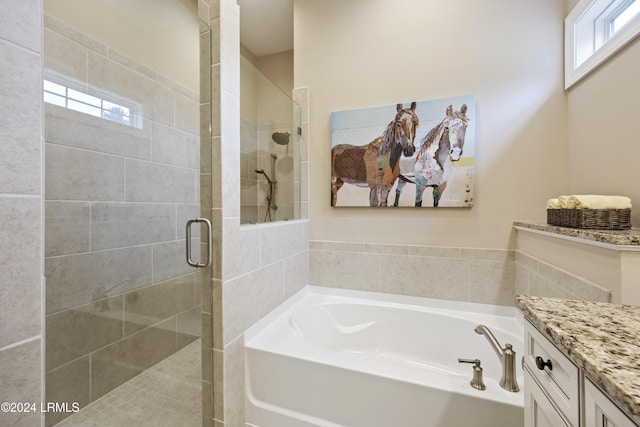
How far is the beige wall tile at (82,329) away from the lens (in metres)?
1.13

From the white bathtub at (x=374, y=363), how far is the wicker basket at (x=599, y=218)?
0.76m

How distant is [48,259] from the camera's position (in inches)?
44.8

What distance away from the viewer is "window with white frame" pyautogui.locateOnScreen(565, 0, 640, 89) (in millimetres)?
1359

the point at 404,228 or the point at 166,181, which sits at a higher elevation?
the point at 166,181

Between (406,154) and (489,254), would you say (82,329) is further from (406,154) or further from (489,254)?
(489,254)

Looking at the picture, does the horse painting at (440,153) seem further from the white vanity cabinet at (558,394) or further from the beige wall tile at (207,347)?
the beige wall tile at (207,347)

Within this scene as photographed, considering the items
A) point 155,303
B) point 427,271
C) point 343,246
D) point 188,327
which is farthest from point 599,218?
point 155,303

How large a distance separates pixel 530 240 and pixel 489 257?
0.99 ft

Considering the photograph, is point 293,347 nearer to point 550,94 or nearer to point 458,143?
point 458,143

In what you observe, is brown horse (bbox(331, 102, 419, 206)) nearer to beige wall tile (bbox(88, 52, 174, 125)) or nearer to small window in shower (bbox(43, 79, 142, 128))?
beige wall tile (bbox(88, 52, 174, 125))

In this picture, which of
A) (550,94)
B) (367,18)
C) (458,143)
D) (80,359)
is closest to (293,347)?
(80,359)

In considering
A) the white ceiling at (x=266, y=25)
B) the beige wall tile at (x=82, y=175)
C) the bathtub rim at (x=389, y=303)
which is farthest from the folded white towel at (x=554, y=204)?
the white ceiling at (x=266, y=25)

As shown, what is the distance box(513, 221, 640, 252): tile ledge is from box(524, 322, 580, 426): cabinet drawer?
1.68 ft

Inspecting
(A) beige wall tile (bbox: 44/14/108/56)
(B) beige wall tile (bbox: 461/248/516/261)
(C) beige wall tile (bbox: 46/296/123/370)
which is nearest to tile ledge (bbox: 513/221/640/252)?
(B) beige wall tile (bbox: 461/248/516/261)
